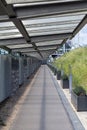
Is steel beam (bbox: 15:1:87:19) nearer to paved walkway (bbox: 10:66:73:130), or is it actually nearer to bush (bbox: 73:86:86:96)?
paved walkway (bbox: 10:66:73:130)

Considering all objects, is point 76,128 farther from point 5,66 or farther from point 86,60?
point 5,66

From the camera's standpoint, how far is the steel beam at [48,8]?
9547 mm

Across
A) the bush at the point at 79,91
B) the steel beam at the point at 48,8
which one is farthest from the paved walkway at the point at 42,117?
the steel beam at the point at 48,8

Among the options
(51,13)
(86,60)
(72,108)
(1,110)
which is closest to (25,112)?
(1,110)

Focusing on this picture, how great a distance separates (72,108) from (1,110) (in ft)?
8.35

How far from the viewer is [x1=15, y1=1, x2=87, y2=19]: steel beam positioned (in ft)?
31.3

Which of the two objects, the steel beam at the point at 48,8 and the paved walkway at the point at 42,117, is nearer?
the steel beam at the point at 48,8

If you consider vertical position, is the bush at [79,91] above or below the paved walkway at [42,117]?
above

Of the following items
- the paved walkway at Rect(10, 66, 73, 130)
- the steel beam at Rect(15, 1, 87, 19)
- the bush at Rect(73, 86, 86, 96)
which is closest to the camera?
the steel beam at Rect(15, 1, 87, 19)

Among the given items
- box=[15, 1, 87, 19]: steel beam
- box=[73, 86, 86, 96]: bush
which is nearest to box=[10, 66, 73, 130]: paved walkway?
box=[73, 86, 86, 96]: bush

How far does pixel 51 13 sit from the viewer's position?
9914 mm

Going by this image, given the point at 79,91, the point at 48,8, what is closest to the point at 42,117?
the point at 79,91

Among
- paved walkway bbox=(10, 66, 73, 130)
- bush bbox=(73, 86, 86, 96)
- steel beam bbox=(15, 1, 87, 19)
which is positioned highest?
steel beam bbox=(15, 1, 87, 19)

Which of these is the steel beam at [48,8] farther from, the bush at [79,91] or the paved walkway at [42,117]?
the bush at [79,91]
